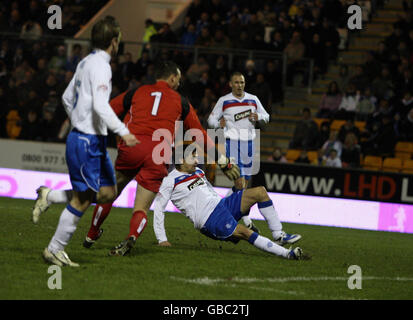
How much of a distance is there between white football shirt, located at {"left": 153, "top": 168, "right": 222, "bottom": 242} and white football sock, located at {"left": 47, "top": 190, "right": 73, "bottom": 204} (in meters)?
1.80

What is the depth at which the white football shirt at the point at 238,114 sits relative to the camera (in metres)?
12.8

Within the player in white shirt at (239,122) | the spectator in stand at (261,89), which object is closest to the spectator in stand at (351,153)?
the spectator in stand at (261,89)

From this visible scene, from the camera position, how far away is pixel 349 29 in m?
20.7

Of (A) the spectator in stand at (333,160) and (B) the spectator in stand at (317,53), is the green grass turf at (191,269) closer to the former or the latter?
(A) the spectator in stand at (333,160)

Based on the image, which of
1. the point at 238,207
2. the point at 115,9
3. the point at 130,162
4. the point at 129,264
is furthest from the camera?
the point at 115,9

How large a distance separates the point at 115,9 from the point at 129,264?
1883 cm

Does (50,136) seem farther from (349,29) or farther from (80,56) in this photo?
(349,29)

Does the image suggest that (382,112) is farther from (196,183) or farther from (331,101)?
(196,183)

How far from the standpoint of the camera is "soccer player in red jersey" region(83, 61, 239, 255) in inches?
333

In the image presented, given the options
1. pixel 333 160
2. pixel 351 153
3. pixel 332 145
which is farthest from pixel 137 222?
pixel 332 145

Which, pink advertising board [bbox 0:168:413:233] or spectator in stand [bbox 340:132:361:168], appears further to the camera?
spectator in stand [bbox 340:132:361:168]

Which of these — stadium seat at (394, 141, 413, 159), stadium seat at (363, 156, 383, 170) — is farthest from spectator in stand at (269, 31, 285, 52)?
stadium seat at (394, 141, 413, 159)

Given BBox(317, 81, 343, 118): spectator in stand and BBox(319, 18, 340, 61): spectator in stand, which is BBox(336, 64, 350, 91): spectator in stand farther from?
BBox(319, 18, 340, 61): spectator in stand

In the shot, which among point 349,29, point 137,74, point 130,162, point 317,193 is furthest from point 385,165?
point 130,162
